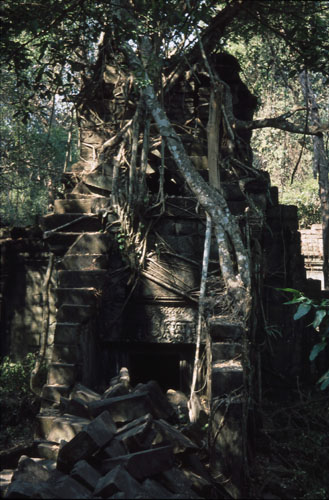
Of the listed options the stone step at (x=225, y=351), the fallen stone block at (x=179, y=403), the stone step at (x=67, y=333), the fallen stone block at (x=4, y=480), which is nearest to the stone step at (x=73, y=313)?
the stone step at (x=67, y=333)

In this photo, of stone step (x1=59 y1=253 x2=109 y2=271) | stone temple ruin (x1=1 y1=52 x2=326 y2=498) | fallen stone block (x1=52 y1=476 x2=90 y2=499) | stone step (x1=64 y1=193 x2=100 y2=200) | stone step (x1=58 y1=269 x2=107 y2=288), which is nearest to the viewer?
fallen stone block (x1=52 y1=476 x2=90 y2=499)

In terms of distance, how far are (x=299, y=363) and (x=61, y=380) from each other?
430 centimetres

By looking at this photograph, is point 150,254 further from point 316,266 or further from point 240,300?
point 316,266

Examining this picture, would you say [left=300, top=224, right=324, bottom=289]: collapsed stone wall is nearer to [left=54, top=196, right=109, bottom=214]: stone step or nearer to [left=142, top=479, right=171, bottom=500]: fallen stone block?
[left=54, top=196, right=109, bottom=214]: stone step

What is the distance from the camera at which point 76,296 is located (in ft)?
19.8

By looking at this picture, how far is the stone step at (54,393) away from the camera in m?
5.40

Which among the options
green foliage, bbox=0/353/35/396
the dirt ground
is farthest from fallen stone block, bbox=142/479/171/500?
green foliage, bbox=0/353/35/396

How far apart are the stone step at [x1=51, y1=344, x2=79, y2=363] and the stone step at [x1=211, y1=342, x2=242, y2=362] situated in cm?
165

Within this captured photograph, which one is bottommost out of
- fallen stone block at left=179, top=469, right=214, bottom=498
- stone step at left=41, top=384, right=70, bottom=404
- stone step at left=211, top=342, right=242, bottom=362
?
fallen stone block at left=179, top=469, right=214, bottom=498

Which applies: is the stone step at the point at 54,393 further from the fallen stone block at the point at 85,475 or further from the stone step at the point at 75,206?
the stone step at the point at 75,206

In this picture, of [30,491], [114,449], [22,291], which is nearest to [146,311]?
[22,291]

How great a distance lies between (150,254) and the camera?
7.00 meters

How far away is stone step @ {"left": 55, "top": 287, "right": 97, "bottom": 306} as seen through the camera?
19.7 feet

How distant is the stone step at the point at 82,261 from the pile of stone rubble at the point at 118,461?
2034 millimetres
